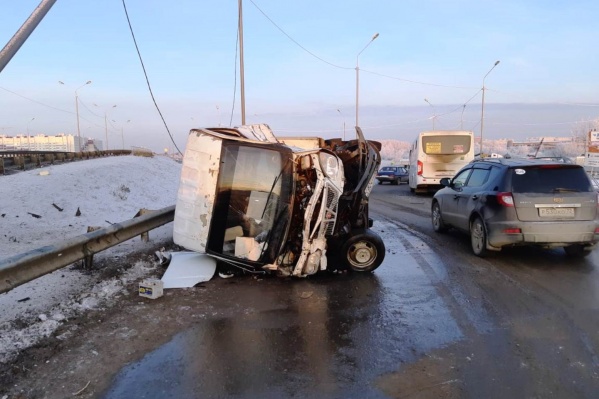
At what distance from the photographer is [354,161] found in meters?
7.78

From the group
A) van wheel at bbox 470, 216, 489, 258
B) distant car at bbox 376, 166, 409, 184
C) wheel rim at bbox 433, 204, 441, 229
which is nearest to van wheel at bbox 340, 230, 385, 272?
van wheel at bbox 470, 216, 489, 258

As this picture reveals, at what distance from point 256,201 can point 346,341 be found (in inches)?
93.4

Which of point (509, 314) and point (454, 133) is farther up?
point (454, 133)

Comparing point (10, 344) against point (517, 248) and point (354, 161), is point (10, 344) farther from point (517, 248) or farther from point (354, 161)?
point (517, 248)

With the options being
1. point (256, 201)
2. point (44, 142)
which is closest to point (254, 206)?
point (256, 201)

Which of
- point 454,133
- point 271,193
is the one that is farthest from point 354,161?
point 454,133

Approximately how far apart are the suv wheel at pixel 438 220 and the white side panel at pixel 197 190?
6147 millimetres

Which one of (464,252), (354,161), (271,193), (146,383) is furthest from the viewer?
(464,252)

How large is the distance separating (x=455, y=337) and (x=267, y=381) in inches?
78.2

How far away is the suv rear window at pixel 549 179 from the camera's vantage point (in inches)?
282

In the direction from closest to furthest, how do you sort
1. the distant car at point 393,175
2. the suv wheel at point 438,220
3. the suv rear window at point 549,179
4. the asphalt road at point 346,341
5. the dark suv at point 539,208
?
the asphalt road at point 346,341 < the dark suv at point 539,208 < the suv rear window at point 549,179 < the suv wheel at point 438,220 < the distant car at point 393,175

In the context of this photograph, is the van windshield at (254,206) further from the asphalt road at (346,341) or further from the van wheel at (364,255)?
the van wheel at (364,255)

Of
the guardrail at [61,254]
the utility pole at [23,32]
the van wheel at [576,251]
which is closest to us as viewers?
the guardrail at [61,254]

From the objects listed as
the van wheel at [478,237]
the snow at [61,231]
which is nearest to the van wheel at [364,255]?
the van wheel at [478,237]
